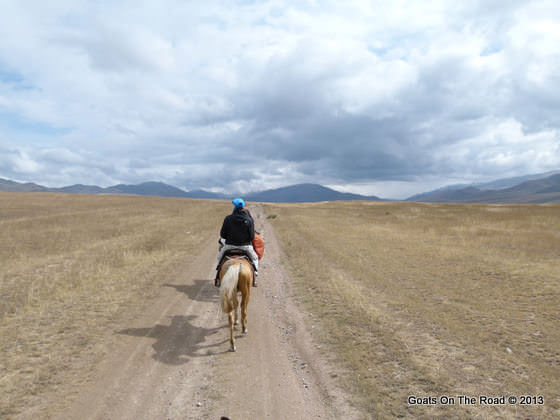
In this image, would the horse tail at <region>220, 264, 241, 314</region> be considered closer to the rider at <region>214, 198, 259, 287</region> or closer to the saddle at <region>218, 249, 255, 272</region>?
the saddle at <region>218, 249, 255, 272</region>

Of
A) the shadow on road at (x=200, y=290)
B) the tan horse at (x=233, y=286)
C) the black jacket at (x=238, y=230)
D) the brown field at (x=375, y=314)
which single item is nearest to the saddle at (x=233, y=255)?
the black jacket at (x=238, y=230)

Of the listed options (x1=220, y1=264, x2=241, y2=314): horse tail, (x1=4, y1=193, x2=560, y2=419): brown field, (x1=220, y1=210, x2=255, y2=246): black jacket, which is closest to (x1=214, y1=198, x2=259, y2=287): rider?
(x1=220, y1=210, x2=255, y2=246): black jacket

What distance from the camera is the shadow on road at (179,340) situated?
7.60m

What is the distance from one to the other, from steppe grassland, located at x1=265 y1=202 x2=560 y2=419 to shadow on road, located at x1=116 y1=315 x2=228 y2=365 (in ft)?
10.6

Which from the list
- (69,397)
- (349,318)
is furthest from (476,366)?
(69,397)

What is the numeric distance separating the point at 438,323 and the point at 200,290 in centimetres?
920

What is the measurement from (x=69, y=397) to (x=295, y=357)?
4.82 m

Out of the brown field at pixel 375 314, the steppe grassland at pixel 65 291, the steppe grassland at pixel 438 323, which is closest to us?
the steppe grassland at pixel 438 323

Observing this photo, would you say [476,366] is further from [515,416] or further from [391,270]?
[391,270]

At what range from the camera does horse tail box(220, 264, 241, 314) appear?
7789 millimetres

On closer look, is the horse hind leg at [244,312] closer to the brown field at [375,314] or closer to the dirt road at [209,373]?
the dirt road at [209,373]

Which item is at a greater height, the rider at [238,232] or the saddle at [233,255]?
the rider at [238,232]

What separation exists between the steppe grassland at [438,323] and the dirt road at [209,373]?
3.03ft

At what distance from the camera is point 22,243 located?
2447cm
